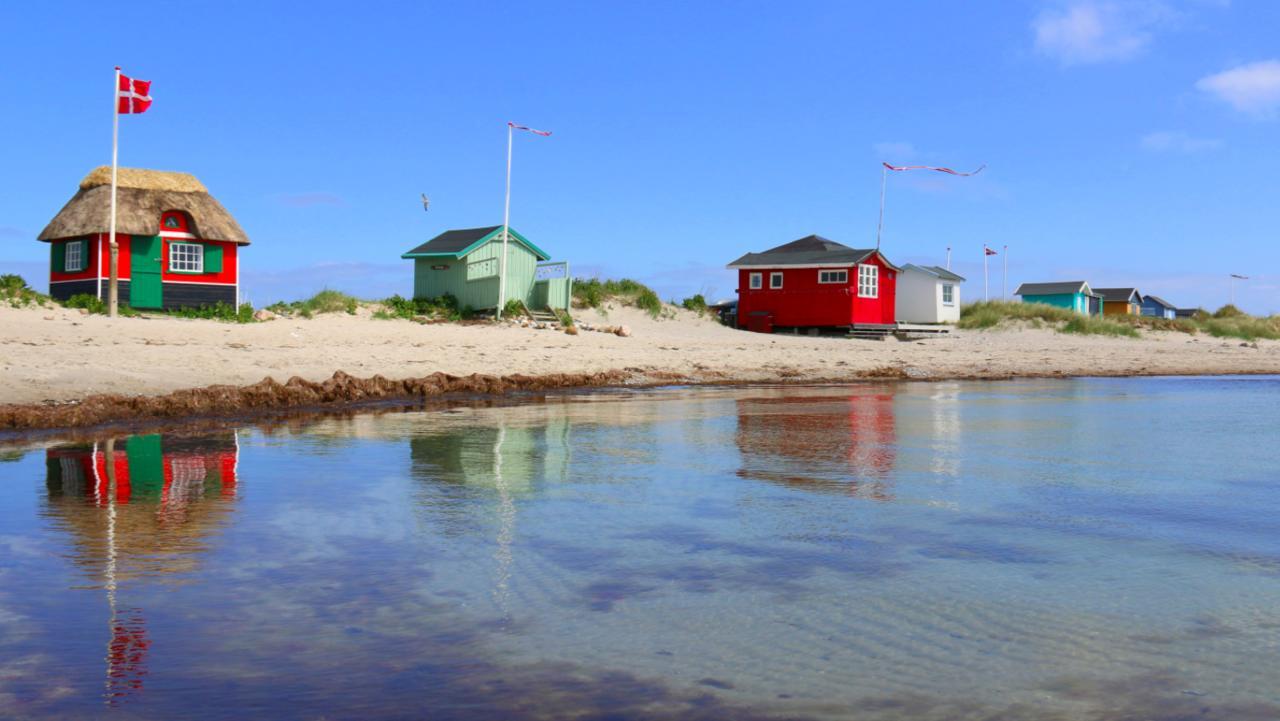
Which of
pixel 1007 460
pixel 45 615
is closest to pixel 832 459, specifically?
pixel 1007 460

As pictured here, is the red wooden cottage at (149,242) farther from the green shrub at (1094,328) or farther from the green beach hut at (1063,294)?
the green beach hut at (1063,294)

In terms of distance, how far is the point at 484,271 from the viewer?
3791 cm

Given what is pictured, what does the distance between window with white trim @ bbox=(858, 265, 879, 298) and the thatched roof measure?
75.5 ft

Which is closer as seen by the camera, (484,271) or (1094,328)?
(484,271)

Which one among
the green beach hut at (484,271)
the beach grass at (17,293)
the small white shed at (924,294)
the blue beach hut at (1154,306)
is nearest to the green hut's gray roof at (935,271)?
the small white shed at (924,294)

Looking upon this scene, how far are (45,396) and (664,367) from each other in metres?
13.5

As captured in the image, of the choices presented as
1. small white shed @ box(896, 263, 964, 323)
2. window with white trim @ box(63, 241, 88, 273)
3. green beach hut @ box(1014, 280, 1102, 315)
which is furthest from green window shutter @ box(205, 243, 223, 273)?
green beach hut @ box(1014, 280, 1102, 315)

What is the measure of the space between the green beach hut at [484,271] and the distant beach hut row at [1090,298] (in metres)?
39.3

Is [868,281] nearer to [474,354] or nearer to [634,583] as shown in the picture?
[474,354]

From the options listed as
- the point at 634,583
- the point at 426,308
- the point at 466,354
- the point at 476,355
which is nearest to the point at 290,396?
the point at 466,354

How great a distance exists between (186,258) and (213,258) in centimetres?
83

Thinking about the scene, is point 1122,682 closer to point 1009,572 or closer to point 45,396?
point 1009,572

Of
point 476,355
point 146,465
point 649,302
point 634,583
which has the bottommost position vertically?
point 634,583

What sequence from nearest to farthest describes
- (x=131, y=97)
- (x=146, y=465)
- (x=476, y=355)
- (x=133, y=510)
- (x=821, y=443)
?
(x=133, y=510)
(x=146, y=465)
(x=821, y=443)
(x=476, y=355)
(x=131, y=97)
